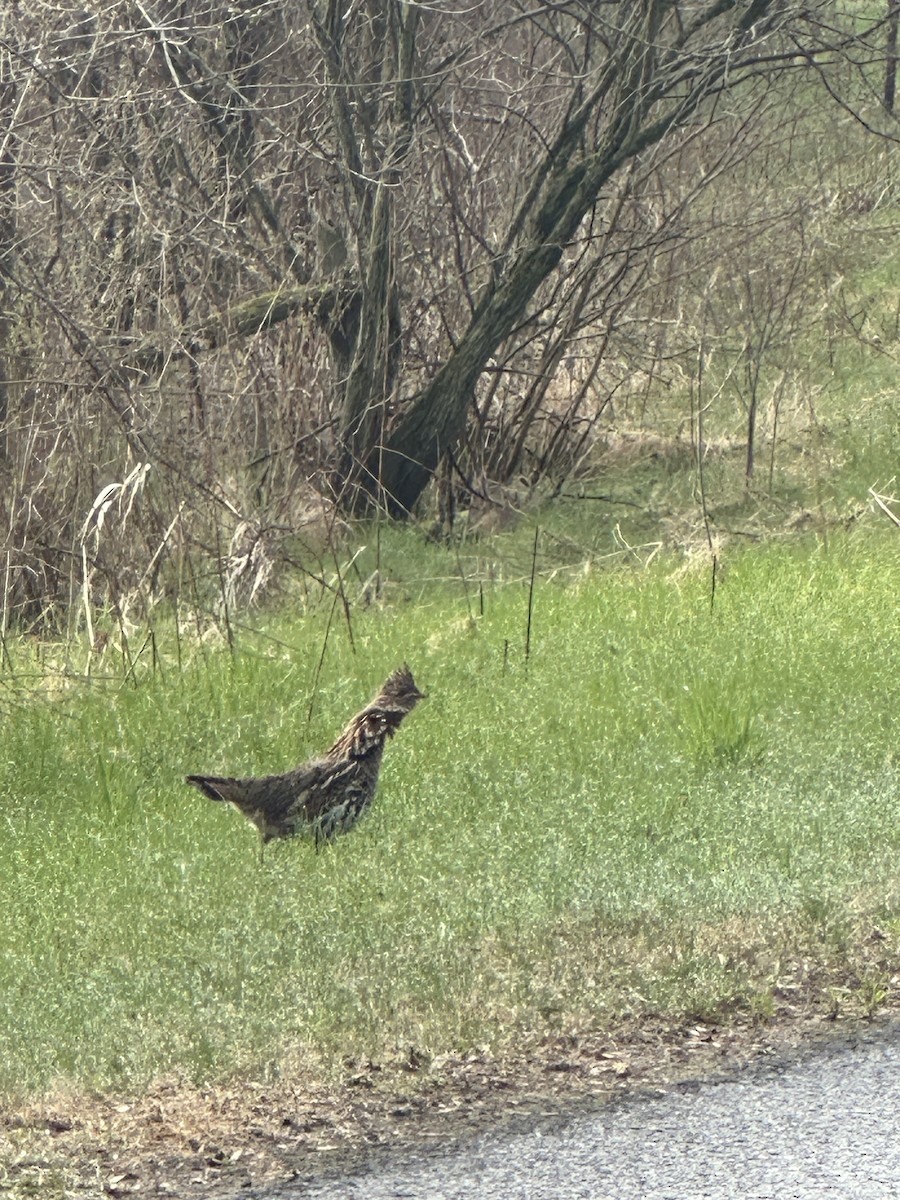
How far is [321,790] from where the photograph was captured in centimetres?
606

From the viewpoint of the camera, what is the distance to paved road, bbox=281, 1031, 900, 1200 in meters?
3.59

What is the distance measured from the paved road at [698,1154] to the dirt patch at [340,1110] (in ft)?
0.33

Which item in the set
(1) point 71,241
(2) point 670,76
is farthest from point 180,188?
(2) point 670,76

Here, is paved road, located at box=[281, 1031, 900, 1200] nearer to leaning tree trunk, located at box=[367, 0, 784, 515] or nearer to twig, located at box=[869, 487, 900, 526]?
twig, located at box=[869, 487, 900, 526]

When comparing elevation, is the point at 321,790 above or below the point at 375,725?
below

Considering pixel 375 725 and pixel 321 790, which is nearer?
pixel 321 790

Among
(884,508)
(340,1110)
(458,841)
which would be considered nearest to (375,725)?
(458,841)

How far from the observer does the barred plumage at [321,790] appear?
590cm

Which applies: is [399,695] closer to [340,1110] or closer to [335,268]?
[340,1110]

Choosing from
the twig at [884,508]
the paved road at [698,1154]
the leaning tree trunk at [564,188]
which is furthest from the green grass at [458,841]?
the leaning tree trunk at [564,188]

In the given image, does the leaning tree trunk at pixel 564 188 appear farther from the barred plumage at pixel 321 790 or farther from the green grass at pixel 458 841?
the barred plumage at pixel 321 790

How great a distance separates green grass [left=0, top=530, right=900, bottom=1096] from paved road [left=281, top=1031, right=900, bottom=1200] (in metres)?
0.48

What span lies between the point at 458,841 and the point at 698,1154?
87.1 inches

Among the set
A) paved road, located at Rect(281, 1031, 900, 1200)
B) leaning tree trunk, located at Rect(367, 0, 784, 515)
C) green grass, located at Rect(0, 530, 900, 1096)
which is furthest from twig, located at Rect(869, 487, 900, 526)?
paved road, located at Rect(281, 1031, 900, 1200)
